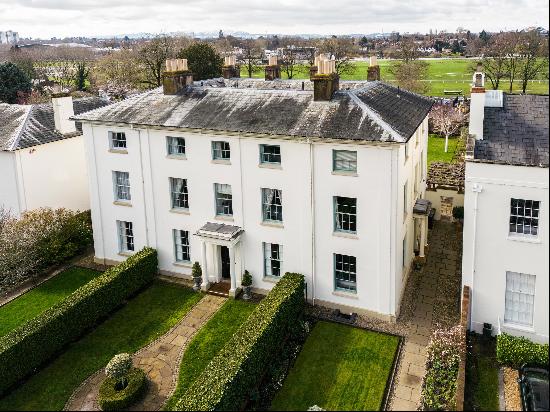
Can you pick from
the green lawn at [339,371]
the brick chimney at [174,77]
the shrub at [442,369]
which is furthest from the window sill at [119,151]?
the shrub at [442,369]

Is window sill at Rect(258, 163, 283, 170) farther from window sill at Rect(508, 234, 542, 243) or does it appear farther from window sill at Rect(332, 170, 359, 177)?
window sill at Rect(508, 234, 542, 243)

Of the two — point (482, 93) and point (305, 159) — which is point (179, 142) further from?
point (482, 93)

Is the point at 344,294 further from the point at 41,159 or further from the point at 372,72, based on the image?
the point at 41,159

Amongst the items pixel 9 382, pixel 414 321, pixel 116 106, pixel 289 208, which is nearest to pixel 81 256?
pixel 116 106

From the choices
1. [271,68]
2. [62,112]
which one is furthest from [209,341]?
[271,68]

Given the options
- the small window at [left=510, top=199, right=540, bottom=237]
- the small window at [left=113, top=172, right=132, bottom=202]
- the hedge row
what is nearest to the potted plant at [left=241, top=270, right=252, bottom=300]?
the hedge row

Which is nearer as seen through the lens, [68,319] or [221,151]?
[68,319]
